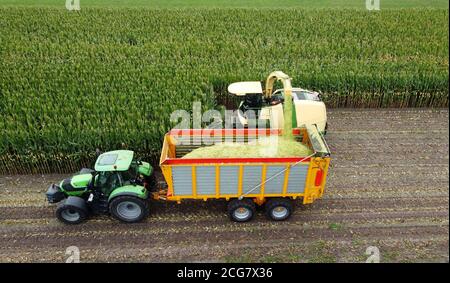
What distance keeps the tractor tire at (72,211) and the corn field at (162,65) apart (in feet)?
7.51

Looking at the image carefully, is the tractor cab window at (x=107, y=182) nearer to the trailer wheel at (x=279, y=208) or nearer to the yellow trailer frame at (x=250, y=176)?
the yellow trailer frame at (x=250, y=176)

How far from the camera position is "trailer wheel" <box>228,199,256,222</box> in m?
8.80

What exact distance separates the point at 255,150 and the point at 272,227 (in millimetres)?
1854

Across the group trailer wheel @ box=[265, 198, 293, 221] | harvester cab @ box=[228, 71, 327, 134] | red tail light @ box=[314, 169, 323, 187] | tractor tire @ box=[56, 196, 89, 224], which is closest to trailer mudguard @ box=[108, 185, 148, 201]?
tractor tire @ box=[56, 196, 89, 224]

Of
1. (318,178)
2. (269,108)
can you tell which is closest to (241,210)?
(318,178)

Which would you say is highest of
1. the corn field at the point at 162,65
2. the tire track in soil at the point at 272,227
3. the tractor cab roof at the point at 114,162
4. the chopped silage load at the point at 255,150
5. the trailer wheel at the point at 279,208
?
the corn field at the point at 162,65

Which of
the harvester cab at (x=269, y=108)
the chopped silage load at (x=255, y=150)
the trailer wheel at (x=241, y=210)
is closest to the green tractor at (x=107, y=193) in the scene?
the chopped silage load at (x=255, y=150)

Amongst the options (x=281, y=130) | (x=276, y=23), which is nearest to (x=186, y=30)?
(x=276, y=23)

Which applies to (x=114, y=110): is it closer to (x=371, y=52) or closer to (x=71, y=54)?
(x=71, y=54)

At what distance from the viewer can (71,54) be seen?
57.6 feet

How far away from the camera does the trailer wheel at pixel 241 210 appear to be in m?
8.80

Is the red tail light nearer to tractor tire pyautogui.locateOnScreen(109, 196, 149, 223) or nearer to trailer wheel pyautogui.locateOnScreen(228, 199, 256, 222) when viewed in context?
trailer wheel pyautogui.locateOnScreen(228, 199, 256, 222)

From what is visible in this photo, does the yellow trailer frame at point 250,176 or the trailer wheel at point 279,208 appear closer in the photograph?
the yellow trailer frame at point 250,176

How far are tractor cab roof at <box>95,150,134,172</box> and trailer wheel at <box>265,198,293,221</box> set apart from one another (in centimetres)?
333
